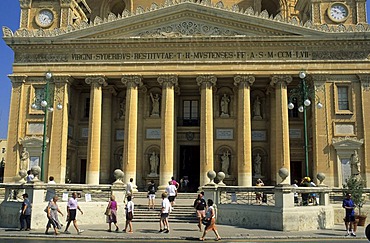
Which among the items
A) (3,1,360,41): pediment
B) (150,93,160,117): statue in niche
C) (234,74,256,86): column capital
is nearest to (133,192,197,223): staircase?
(234,74,256,86): column capital

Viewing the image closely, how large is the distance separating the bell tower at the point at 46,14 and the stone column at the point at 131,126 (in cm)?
799

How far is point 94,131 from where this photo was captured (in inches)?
1270

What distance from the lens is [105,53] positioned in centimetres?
3281

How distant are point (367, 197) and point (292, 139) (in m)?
13.0

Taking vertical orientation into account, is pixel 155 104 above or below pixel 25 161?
above

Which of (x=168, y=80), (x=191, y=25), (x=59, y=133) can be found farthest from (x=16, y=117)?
(x=191, y=25)

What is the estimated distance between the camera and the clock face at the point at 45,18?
35.1m

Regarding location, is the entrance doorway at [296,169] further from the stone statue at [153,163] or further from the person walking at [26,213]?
the person walking at [26,213]

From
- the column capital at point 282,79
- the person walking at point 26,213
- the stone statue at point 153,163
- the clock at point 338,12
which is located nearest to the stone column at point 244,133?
the column capital at point 282,79

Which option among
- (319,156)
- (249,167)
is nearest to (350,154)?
(319,156)

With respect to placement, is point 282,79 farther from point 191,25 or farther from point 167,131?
point 167,131

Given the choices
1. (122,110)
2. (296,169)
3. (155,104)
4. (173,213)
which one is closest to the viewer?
(173,213)

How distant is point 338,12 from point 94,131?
21.5m

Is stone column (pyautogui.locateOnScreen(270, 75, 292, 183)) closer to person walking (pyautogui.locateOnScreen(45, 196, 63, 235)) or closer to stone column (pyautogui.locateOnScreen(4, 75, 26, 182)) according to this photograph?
person walking (pyautogui.locateOnScreen(45, 196, 63, 235))
